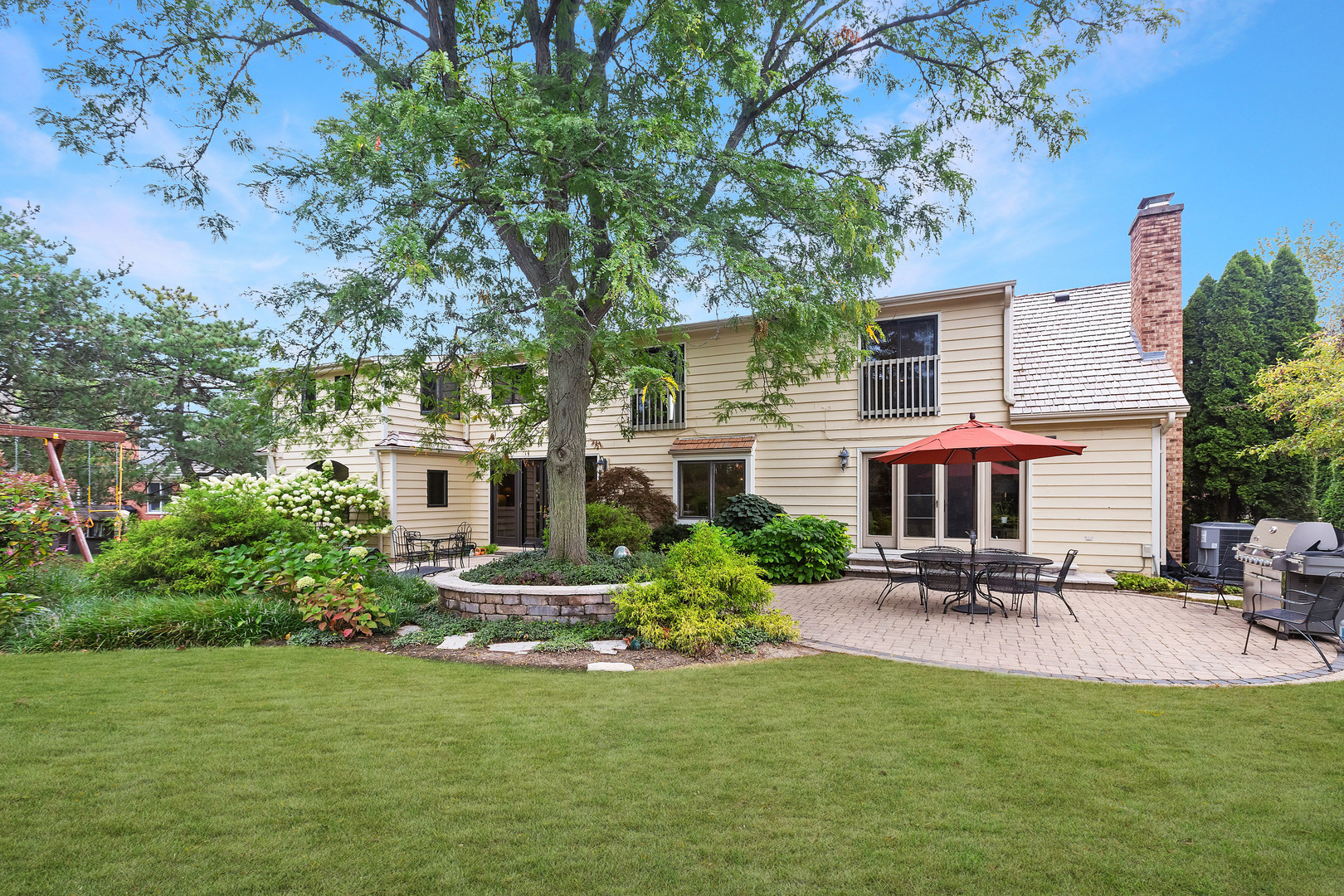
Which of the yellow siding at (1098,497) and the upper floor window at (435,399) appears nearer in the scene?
the upper floor window at (435,399)

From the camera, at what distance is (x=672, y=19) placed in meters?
6.03

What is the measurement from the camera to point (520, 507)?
50.7ft

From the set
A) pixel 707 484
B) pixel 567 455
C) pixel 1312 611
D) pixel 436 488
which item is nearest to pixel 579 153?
pixel 567 455

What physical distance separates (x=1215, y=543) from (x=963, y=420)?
4335 millimetres

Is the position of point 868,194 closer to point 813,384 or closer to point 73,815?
point 813,384

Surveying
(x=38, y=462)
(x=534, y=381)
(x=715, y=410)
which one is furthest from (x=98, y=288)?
(x=715, y=410)

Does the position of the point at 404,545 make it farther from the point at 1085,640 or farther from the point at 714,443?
the point at 1085,640

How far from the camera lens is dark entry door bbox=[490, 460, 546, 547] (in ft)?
50.1

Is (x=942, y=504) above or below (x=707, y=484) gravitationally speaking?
below

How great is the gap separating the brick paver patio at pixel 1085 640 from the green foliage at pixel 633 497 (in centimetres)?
424

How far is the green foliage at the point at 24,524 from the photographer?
676cm

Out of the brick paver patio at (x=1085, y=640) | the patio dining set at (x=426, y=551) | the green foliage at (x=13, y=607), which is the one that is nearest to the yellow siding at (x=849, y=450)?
the patio dining set at (x=426, y=551)

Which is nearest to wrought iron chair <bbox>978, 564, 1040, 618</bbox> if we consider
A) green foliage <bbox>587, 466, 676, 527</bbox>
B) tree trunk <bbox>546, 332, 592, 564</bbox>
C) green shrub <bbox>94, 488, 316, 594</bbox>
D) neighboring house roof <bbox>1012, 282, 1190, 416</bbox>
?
neighboring house roof <bbox>1012, 282, 1190, 416</bbox>

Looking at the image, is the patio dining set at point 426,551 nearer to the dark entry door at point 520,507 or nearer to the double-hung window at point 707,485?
the dark entry door at point 520,507
